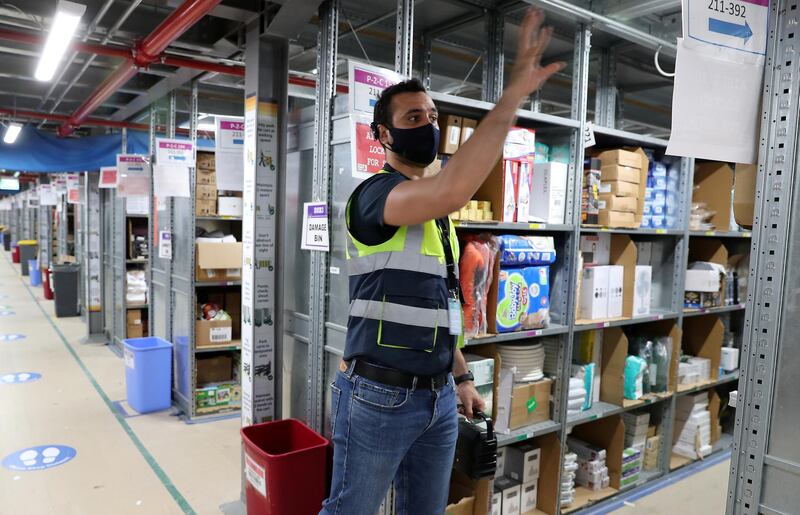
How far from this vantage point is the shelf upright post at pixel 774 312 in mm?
1437

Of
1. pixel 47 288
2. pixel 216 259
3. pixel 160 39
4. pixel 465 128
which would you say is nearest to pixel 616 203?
pixel 465 128

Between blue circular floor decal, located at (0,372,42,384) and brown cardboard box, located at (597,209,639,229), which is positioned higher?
brown cardboard box, located at (597,209,639,229)

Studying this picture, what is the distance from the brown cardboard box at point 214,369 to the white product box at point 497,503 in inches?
124

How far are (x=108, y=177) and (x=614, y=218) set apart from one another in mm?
5930

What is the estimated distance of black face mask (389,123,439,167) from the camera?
1.87 m

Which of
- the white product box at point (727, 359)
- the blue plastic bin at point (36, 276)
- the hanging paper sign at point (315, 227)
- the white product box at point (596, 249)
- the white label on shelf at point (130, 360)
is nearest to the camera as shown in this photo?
the hanging paper sign at point (315, 227)

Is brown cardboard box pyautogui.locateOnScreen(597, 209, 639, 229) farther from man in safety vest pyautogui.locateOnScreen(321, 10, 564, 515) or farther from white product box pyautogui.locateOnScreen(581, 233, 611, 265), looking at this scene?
man in safety vest pyautogui.locateOnScreen(321, 10, 564, 515)

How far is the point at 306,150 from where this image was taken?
11.2ft

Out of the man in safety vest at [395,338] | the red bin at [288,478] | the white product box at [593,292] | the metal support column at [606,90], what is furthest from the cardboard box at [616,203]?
the red bin at [288,478]

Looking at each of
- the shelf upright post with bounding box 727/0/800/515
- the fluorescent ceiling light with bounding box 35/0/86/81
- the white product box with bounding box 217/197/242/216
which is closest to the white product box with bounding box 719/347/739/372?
the shelf upright post with bounding box 727/0/800/515

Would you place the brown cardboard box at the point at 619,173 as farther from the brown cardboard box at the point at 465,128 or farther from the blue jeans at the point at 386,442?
the blue jeans at the point at 386,442

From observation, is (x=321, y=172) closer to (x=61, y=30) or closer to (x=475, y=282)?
(x=475, y=282)

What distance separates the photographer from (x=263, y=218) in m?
3.49

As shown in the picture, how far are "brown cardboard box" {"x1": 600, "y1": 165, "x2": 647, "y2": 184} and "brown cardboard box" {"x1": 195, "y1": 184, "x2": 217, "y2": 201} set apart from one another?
3.39 m
